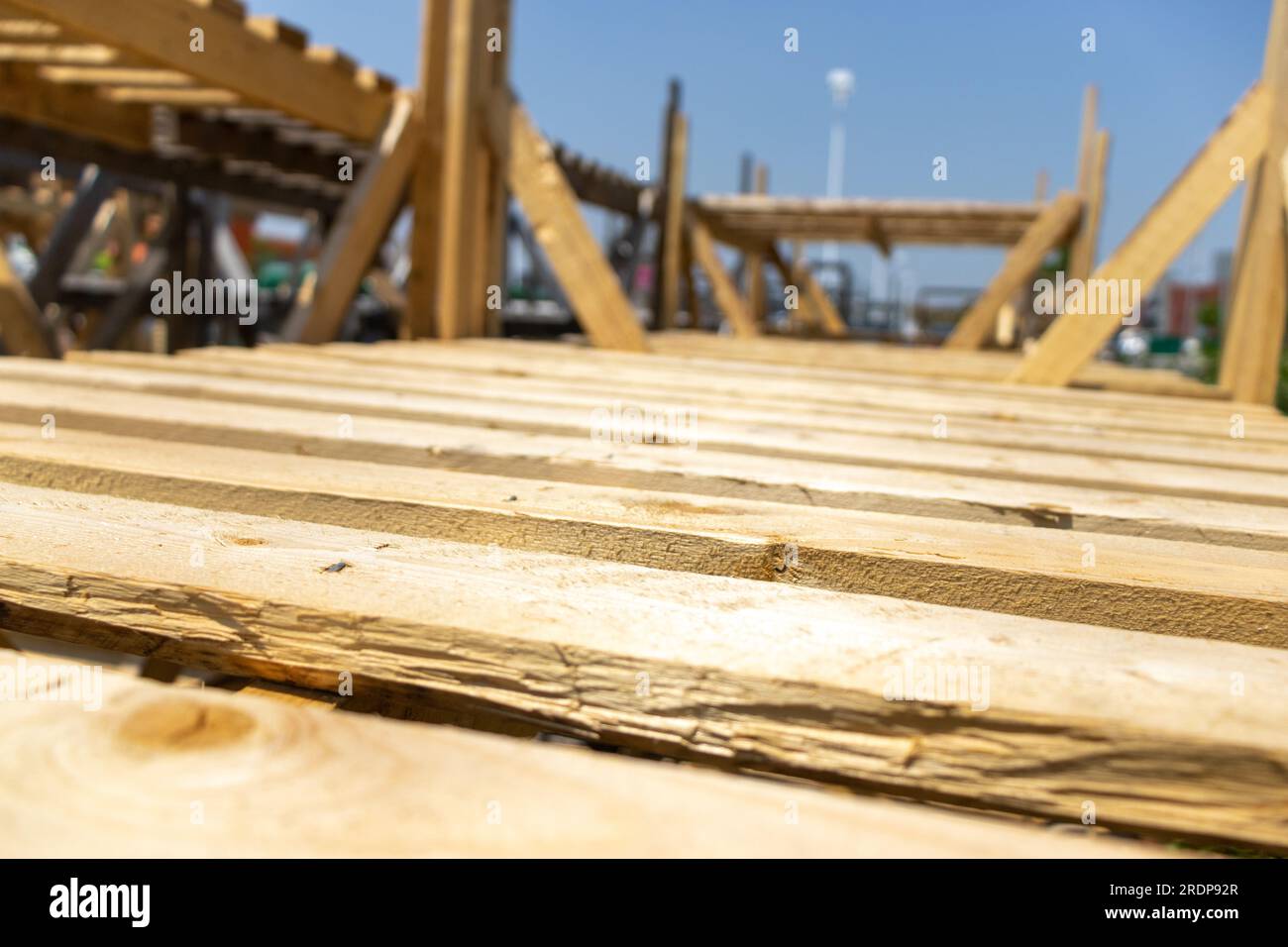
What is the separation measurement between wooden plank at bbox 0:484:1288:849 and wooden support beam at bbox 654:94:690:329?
6729 mm

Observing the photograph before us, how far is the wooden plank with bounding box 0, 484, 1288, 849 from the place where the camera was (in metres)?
0.72

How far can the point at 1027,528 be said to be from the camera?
1308mm

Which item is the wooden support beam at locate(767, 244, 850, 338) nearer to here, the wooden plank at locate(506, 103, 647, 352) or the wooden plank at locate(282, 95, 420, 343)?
the wooden plank at locate(506, 103, 647, 352)

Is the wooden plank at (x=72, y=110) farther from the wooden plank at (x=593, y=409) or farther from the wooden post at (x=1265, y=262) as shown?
the wooden post at (x=1265, y=262)

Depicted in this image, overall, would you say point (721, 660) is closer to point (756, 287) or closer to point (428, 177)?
point (428, 177)

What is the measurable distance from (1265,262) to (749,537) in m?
2.91

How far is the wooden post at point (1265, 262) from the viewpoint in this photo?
3.09 meters

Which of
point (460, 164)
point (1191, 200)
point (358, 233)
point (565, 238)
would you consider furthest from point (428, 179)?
point (1191, 200)

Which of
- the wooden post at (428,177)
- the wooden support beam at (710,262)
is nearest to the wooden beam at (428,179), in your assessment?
the wooden post at (428,177)

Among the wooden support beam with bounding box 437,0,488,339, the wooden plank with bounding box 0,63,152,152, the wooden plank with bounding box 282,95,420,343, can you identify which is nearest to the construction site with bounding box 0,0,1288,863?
the wooden plank with bounding box 282,95,420,343

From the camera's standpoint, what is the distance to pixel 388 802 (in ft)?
2.07
